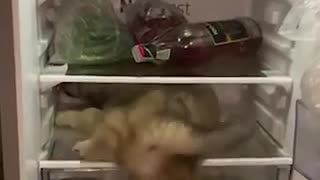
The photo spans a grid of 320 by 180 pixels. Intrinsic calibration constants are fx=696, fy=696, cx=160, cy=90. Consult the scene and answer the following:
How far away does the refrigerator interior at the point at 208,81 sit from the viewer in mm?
1129

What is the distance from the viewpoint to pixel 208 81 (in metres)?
1.29

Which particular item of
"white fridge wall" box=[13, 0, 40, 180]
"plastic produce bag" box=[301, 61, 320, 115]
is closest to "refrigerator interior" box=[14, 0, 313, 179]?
"white fridge wall" box=[13, 0, 40, 180]

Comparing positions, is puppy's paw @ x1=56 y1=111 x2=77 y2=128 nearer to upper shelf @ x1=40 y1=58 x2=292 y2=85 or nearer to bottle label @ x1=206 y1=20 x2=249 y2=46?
upper shelf @ x1=40 y1=58 x2=292 y2=85

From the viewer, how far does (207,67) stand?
1411mm

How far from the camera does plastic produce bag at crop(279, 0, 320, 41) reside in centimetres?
127

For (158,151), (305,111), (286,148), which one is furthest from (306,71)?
(158,151)

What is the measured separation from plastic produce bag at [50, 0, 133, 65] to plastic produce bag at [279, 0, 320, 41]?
318 mm

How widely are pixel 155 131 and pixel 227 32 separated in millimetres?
261

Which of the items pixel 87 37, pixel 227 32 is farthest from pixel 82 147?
pixel 227 32

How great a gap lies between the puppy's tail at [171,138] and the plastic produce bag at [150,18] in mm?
194

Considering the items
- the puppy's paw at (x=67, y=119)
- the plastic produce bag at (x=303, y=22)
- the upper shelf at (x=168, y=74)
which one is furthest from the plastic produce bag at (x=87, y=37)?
the plastic produce bag at (x=303, y=22)

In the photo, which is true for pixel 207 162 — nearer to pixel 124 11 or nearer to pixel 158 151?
pixel 158 151

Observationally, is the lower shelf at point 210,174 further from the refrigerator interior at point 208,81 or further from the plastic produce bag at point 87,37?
the plastic produce bag at point 87,37

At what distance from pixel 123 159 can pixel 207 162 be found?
0.53ft
